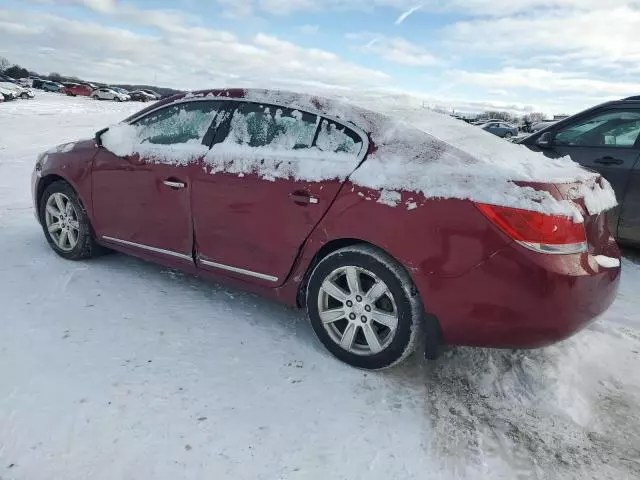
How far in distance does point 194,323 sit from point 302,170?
1206 mm

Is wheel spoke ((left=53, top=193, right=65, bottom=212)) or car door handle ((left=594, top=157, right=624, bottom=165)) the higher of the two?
car door handle ((left=594, top=157, right=624, bottom=165))

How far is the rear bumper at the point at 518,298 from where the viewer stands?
232cm

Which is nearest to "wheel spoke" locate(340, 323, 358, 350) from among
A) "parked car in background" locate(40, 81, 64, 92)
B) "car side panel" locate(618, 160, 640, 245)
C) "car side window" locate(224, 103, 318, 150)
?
"car side window" locate(224, 103, 318, 150)

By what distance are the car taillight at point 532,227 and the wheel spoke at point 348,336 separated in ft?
3.13

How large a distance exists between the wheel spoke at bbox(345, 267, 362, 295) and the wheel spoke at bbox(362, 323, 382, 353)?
0.19m

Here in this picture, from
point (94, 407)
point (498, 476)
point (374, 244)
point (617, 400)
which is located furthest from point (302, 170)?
point (617, 400)

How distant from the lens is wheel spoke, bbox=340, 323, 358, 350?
2809mm

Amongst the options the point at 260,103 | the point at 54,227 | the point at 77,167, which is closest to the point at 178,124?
the point at 260,103

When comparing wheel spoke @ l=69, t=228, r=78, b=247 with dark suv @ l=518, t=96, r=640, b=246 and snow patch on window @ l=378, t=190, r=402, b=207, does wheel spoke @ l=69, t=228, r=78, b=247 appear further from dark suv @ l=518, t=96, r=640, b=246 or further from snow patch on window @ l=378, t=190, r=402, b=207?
dark suv @ l=518, t=96, r=640, b=246

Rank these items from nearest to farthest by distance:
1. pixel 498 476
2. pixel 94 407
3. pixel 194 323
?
1. pixel 498 476
2. pixel 94 407
3. pixel 194 323

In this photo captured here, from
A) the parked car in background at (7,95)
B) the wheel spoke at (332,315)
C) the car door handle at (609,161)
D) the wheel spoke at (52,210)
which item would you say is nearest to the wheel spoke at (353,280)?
the wheel spoke at (332,315)

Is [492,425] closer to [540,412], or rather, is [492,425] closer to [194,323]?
[540,412]

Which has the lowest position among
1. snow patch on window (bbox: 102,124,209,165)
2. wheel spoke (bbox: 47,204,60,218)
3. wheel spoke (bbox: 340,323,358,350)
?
wheel spoke (bbox: 340,323,358,350)

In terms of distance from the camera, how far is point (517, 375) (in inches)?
111
